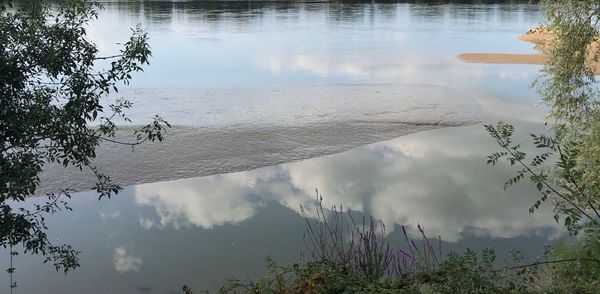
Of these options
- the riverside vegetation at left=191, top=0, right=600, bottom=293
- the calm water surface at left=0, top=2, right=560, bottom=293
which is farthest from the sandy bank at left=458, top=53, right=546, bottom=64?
the riverside vegetation at left=191, top=0, right=600, bottom=293

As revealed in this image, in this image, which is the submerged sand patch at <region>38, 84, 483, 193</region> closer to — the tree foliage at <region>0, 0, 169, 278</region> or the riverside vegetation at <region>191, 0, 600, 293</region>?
the riverside vegetation at <region>191, 0, 600, 293</region>

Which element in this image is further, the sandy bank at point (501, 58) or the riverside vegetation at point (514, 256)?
the sandy bank at point (501, 58)

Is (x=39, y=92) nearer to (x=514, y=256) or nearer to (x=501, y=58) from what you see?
(x=514, y=256)

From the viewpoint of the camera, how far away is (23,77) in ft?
11.9

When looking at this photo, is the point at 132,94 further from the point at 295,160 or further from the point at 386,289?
the point at 386,289

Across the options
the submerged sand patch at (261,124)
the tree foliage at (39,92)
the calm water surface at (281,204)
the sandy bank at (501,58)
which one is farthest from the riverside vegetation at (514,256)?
the sandy bank at (501,58)

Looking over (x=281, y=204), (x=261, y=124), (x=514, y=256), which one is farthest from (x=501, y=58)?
(x=514, y=256)

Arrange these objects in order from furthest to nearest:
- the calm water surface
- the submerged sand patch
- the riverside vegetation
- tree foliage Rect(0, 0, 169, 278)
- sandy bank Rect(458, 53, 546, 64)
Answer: sandy bank Rect(458, 53, 546, 64), the submerged sand patch, the calm water surface, the riverside vegetation, tree foliage Rect(0, 0, 169, 278)

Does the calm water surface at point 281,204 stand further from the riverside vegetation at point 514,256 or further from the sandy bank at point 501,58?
the sandy bank at point 501,58

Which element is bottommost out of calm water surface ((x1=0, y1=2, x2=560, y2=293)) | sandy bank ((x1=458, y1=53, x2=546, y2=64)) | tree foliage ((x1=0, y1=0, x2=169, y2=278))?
calm water surface ((x1=0, y1=2, x2=560, y2=293))

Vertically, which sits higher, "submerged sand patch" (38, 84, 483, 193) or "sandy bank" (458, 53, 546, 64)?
"sandy bank" (458, 53, 546, 64)

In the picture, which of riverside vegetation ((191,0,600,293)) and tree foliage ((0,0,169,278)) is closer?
tree foliage ((0,0,169,278))

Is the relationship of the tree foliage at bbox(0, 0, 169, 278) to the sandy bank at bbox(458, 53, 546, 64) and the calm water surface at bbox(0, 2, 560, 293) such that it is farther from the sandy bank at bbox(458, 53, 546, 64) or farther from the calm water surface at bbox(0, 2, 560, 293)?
the sandy bank at bbox(458, 53, 546, 64)

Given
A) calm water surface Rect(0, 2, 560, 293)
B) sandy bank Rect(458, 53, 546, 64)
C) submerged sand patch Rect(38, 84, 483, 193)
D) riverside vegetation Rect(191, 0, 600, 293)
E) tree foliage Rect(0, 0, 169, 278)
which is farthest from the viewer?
sandy bank Rect(458, 53, 546, 64)
